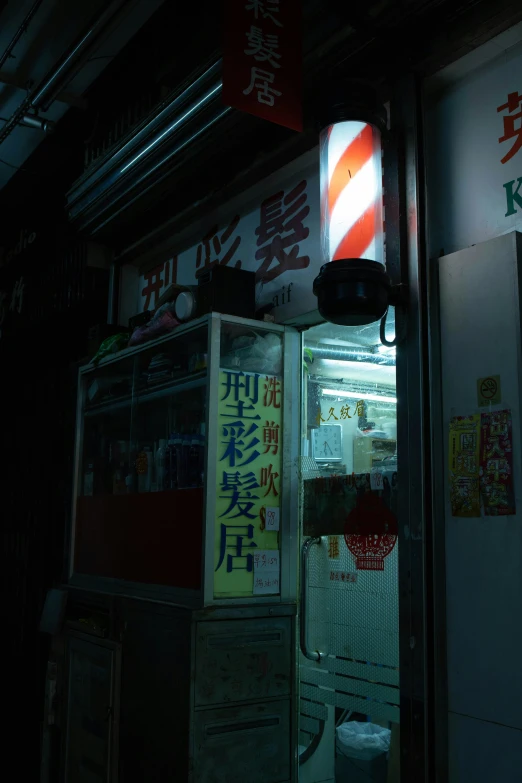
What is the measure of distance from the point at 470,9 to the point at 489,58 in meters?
0.22

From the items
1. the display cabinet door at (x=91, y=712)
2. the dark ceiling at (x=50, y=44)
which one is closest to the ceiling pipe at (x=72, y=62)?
the dark ceiling at (x=50, y=44)

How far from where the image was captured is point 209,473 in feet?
11.8

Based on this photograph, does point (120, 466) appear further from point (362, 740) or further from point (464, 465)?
point (464, 465)

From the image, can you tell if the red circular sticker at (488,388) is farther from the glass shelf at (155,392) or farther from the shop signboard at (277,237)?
the glass shelf at (155,392)

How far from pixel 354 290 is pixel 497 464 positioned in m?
0.90

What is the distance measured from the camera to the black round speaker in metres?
2.89

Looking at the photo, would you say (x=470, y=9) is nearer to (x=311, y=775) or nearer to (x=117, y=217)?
(x=117, y=217)

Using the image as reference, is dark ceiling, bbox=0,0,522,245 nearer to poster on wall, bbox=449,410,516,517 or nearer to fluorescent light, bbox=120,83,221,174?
fluorescent light, bbox=120,83,221,174

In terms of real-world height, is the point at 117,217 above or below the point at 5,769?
above

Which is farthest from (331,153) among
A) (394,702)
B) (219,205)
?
(394,702)

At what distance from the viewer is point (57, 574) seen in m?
5.87

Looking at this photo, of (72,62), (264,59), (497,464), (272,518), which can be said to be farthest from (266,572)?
(72,62)

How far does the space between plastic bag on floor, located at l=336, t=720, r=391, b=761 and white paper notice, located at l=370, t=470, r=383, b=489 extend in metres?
1.31

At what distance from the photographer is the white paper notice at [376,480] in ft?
11.4
